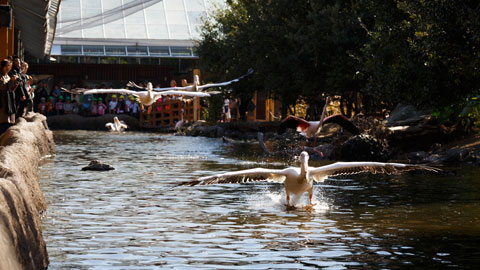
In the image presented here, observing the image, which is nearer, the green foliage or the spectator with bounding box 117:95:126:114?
the green foliage

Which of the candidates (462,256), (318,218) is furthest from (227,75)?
(462,256)

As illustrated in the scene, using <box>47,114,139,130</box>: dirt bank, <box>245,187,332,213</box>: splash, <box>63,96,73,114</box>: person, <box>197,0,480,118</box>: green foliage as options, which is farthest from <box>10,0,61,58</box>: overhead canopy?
<box>63,96,73,114</box>: person

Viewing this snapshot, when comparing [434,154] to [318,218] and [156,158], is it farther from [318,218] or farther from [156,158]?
[318,218]

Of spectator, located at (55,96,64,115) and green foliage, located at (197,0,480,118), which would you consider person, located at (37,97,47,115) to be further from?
green foliage, located at (197,0,480,118)

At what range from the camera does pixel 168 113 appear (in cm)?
5553

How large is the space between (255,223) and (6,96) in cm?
727

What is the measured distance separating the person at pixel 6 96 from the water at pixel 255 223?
140cm

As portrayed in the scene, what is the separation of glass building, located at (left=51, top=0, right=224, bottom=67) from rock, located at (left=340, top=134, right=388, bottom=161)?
129 feet

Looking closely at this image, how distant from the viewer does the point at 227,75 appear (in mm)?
46500

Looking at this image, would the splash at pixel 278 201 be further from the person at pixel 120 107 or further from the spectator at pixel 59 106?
the person at pixel 120 107

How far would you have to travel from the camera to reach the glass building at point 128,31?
6284 cm

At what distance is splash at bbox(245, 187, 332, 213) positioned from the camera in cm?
1375

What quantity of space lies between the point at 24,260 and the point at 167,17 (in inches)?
2383

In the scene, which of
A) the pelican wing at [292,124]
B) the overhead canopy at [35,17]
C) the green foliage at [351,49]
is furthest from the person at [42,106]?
the pelican wing at [292,124]
